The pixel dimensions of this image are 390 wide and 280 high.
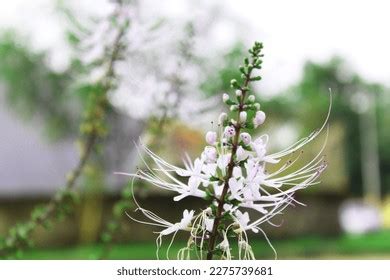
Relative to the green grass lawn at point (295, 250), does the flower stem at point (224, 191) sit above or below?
below

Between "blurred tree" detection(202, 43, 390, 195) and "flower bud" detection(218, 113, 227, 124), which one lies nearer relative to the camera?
"flower bud" detection(218, 113, 227, 124)

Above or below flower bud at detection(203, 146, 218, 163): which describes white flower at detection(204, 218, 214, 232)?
below

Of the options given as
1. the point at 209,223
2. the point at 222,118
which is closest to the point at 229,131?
the point at 222,118

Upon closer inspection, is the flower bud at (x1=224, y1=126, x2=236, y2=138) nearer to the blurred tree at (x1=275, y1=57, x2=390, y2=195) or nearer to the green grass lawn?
the green grass lawn

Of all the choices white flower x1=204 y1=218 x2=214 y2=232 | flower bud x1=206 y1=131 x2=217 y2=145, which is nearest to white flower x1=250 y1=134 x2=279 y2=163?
flower bud x1=206 y1=131 x2=217 y2=145

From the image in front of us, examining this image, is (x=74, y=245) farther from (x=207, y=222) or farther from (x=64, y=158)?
(x=207, y=222)

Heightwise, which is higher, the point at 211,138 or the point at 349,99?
the point at 349,99

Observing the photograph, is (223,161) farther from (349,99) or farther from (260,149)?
(349,99)


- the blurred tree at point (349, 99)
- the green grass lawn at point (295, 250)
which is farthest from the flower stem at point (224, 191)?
the blurred tree at point (349, 99)

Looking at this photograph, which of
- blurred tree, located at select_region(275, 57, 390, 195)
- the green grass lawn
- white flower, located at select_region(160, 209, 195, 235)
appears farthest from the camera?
blurred tree, located at select_region(275, 57, 390, 195)

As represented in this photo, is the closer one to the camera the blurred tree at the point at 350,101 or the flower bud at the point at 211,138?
the flower bud at the point at 211,138

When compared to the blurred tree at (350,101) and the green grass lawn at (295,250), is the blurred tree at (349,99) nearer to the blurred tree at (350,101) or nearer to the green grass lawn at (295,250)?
the blurred tree at (350,101)

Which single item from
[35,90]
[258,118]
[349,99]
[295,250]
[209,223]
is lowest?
[209,223]
